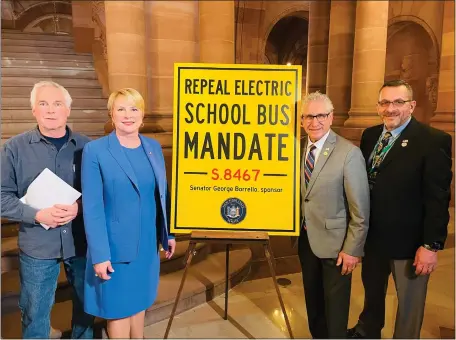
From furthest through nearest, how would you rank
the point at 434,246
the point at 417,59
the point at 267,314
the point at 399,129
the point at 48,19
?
the point at 48,19
the point at 417,59
the point at 267,314
the point at 399,129
the point at 434,246

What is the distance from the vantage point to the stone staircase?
606 centimetres

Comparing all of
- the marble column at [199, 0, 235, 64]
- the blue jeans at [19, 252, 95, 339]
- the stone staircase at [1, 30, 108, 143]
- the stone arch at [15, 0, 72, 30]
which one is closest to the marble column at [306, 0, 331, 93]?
the marble column at [199, 0, 235, 64]

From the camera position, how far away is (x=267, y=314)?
10.7 ft

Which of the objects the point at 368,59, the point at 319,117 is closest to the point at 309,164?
the point at 319,117

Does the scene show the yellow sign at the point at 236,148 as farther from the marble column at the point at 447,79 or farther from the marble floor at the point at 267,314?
the marble column at the point at 447,79

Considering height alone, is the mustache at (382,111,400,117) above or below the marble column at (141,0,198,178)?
below

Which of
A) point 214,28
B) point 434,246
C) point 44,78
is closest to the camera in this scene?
point 434,246

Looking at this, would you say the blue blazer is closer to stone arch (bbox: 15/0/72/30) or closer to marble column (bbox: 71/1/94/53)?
marble column (bbox: 71/1/94/53)

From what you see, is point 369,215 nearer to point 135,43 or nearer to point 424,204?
point 424,204

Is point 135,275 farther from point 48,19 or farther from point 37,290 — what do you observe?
point 48,19

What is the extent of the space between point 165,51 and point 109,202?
3.33 meters

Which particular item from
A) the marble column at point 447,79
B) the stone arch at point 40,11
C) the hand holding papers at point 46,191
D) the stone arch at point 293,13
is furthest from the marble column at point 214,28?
the stone arch at point 40,11

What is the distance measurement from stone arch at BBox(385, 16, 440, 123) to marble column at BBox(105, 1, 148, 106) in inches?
278

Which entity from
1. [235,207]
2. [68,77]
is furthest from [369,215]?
[68,77]
